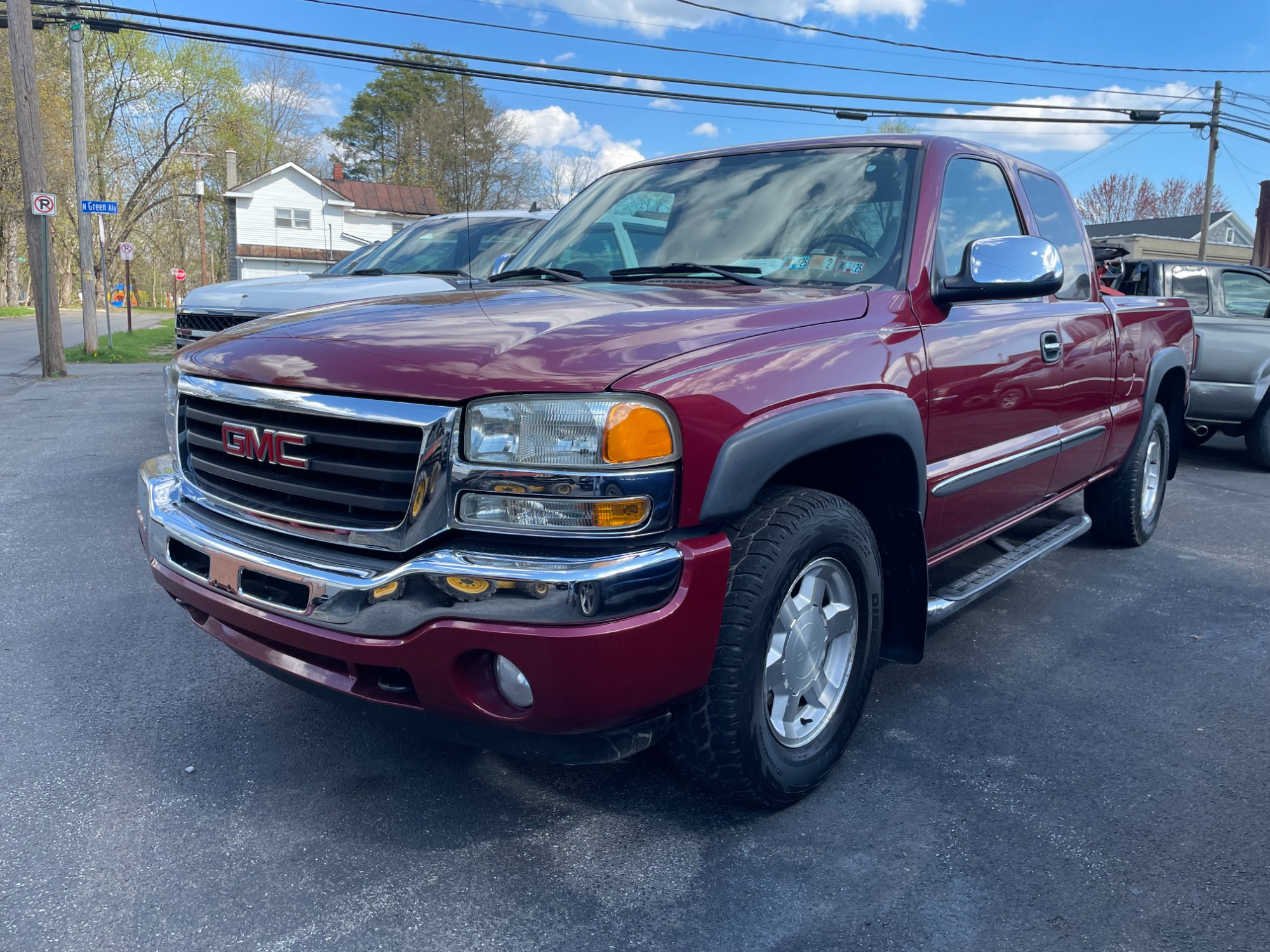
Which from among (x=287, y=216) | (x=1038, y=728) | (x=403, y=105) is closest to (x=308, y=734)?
(x=1038, y=728)

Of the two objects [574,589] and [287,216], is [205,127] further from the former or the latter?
[574,589]

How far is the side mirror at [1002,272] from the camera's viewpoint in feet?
9.63

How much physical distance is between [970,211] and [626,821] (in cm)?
242

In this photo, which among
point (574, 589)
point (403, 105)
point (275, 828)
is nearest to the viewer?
point (574, 589)

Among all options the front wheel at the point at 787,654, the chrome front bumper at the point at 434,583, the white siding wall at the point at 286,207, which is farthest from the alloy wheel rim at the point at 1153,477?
the white siding wall at the point at 286,207

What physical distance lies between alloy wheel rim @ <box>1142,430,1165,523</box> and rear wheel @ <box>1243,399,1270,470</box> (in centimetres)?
330

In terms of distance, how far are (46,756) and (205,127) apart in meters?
54.4

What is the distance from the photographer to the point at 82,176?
666 inches

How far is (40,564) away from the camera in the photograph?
464cm

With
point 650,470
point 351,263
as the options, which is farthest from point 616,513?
point 351,263

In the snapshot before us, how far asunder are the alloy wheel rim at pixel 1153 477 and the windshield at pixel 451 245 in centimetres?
437

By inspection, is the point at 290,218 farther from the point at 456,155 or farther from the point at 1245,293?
the point at 1245,293

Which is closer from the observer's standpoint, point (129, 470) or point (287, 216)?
point (129, 470)

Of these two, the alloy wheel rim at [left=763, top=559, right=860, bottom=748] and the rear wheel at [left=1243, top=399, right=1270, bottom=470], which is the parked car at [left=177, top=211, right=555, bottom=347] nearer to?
the alloy wheel rim at [left=763, top=559, right=860, bottom=748]
